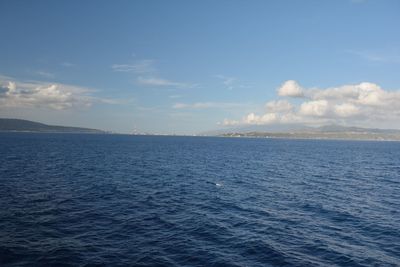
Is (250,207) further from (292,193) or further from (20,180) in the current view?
(20,180)

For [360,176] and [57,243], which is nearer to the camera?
[57,243]

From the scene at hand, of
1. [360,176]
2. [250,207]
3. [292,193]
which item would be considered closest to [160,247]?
[250,207]

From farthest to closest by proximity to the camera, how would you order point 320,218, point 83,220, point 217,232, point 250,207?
point 250,207 < point 320,218 < point 83,220 < point 217,232

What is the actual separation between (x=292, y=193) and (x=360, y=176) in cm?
3994

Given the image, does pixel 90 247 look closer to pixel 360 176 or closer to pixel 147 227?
pixel 147 227

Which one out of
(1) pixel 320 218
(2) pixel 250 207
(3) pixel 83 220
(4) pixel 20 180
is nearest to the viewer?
(3) pixel 83 220

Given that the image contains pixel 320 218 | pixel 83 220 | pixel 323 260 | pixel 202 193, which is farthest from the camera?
pixel 202 193

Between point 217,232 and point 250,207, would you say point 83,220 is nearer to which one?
point 217,232

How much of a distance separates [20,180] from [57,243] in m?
40.4

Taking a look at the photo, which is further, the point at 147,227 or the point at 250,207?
the point at 250,207

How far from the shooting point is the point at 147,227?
3831cm

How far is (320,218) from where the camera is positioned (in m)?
44.7

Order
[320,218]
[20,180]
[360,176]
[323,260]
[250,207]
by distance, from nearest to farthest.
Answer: [323,260] → [320,218] → [250,207] → [20,180] → [360,176]

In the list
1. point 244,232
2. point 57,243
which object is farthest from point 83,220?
point 244,232
